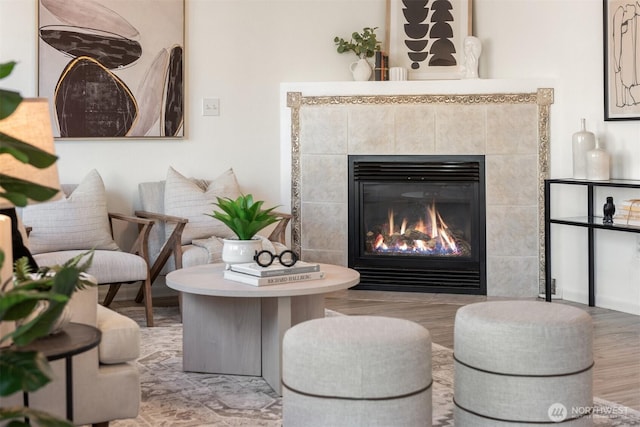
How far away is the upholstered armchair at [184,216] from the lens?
5.26 m

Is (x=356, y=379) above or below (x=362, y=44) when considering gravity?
below

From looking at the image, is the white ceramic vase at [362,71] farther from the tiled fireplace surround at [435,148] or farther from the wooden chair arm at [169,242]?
the wooden chair arm at [169,242]

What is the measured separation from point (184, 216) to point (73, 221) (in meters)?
0.73

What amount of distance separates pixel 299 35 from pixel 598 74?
209 centimetres

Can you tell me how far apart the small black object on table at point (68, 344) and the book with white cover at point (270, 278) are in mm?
1244

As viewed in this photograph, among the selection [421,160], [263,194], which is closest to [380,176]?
[421,160]

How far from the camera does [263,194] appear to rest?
245 inches

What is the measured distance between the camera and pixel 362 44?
19.9 feet

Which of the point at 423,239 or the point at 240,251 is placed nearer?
the point at 240,251

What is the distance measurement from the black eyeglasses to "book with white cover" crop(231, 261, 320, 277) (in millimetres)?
18

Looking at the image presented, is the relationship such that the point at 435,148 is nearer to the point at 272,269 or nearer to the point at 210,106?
the point at 210,106

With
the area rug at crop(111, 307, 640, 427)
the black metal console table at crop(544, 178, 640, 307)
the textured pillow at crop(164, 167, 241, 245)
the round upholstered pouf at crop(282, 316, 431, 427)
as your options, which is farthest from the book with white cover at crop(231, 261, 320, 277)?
the black metal console table at crop(544, 178, 640, 307)

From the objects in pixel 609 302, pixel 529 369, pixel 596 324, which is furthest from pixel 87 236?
pixel 609 302

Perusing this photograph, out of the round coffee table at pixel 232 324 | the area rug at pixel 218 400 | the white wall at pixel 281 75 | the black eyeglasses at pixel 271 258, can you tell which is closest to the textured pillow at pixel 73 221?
the white wall at pixel 281 75
